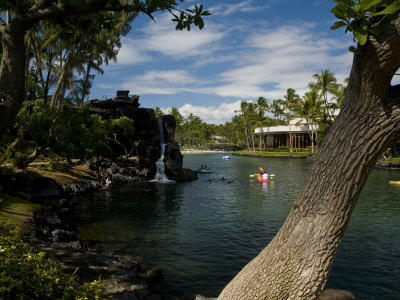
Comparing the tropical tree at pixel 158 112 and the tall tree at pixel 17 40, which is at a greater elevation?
the tropical tree at pixel 158 112

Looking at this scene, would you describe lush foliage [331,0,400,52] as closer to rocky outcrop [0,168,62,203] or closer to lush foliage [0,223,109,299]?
lush foliage [0,223,109,299]

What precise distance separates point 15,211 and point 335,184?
1529 cm

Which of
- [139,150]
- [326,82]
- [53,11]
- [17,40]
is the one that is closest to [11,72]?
[17,40]

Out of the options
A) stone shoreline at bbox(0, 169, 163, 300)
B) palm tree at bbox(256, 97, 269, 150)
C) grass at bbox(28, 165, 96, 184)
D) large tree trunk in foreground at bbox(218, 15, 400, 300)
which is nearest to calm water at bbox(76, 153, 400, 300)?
stone shoreline at bbox(0, 169, 163, 300)

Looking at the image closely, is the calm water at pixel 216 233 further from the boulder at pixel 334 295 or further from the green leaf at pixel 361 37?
the green leaf at pixel 361 37

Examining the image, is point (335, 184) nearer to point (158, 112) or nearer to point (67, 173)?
point (67, 173)

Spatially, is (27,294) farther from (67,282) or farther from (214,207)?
(214,207)

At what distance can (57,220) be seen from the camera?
1521cm

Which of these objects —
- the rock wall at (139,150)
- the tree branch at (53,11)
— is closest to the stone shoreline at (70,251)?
the tree branch at (53,11)

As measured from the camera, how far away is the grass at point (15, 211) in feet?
41.7

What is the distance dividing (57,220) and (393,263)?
1518cm

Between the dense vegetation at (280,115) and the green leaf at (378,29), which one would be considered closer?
the green leaf at (378,29)

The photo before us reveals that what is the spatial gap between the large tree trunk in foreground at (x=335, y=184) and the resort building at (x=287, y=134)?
7841cm

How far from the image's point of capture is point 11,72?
4.58 metres
